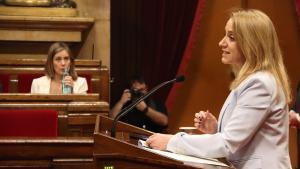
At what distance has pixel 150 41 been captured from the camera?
655 centimetres

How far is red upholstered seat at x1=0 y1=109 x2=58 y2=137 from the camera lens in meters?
3.72

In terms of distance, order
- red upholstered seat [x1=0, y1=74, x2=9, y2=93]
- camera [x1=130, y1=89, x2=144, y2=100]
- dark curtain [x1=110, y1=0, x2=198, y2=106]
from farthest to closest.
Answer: dark curtain [x1=110, y1=0, x2=198, y2=106] → camera [x1=130, y1=89, x2=144, y2=100] → red upholstered seat [x1=0, y1=74, x2=9, y2=93]

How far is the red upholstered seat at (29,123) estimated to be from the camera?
3.72 m

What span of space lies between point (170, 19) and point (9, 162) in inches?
148

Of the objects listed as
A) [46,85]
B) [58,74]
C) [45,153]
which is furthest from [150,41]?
[45,153]

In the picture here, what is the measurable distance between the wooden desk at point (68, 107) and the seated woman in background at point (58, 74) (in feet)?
4.59

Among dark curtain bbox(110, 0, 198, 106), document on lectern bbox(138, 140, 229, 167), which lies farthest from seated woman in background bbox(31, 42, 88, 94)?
document on lectern bbox(138, 140, 229, 167)

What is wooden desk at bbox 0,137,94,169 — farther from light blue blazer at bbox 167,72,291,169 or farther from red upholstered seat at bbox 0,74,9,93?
red upholstered seat at bbox 0,74,9,93

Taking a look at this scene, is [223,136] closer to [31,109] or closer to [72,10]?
[31,109]

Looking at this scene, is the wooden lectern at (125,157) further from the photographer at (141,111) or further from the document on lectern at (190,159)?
the photographer at (141,111)

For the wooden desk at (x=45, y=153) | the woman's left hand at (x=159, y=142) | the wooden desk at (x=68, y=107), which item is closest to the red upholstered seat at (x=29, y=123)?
the wooden desk at (x=68, y=107)

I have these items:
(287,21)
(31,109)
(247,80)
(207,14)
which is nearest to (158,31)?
(207,14)

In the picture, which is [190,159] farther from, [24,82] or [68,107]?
[24,82]

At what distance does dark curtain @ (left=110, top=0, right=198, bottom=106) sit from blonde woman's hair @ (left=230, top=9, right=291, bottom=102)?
13.8 ft
